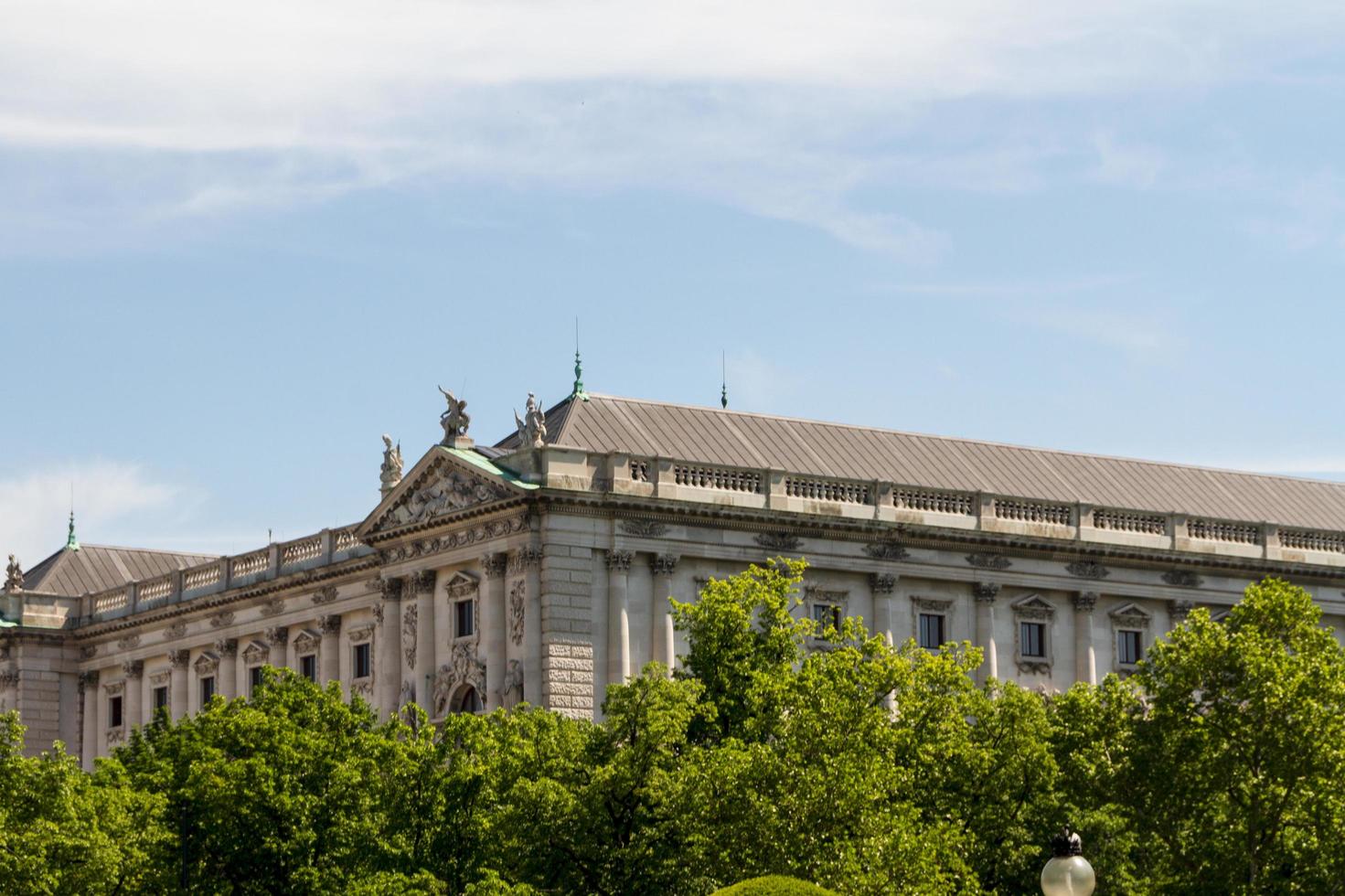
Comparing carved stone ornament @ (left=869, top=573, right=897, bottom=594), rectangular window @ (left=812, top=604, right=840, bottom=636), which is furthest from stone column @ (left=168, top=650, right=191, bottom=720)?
carved stone ornament @ (left=869, top=573, right=897, bottom=594)

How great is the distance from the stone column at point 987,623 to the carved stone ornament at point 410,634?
816 inches

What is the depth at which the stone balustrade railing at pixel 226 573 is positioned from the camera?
135 meters

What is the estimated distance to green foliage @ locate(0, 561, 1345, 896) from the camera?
288 ft

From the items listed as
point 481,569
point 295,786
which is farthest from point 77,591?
point 295,786

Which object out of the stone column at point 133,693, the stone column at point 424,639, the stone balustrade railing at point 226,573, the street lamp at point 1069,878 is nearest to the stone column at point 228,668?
the stone balustrade railing at point 226,573

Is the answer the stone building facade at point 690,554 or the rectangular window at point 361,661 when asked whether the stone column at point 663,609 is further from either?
the rectangular window at point 361,661

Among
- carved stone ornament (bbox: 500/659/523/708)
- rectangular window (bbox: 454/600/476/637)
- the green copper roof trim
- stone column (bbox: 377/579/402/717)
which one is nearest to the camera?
carved stone ornament (bbox: 500/659/523/708)

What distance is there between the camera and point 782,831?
86375 mm

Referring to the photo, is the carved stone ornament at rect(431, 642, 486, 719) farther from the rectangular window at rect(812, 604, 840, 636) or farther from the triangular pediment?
the rectangular window at rect(812, 604, 840, 636)

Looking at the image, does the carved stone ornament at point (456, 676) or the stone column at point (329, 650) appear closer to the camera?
the carved stone ornament at point (456, 676)

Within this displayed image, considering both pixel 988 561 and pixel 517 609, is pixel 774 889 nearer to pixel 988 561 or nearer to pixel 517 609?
pixel 517 609

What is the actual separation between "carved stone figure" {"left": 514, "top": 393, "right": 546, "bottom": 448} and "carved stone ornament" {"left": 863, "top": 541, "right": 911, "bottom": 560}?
41.9 ft

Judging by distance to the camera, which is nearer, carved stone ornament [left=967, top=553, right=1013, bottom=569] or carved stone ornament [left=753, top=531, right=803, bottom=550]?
carved stone ornament [left=753, top=531, right=803, bottom=550]

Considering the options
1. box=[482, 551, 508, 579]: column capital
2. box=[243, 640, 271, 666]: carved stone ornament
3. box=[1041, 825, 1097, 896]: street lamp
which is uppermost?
box=[482, 551, 508, 579]: column capital
